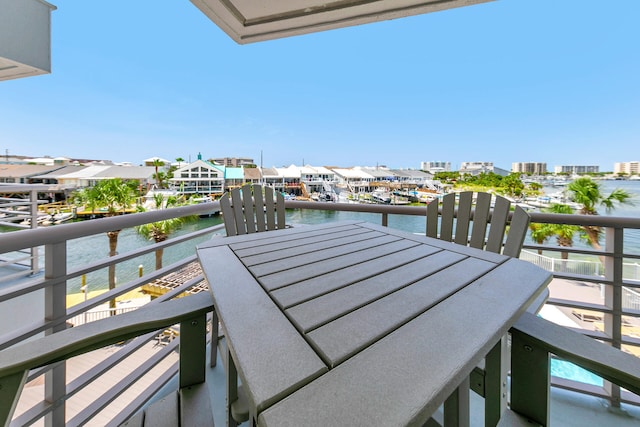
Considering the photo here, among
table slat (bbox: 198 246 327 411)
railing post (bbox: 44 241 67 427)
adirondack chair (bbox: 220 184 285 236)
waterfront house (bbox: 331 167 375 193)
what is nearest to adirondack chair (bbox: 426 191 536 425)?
table slat (bbox: 198 246 327 411)

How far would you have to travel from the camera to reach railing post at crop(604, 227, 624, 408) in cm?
144

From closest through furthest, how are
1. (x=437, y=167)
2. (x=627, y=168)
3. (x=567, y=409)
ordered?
(x=567, y=409) → (x=627, y=168) → (x=437, y=167)

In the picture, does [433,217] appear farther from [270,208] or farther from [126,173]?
[126,173]

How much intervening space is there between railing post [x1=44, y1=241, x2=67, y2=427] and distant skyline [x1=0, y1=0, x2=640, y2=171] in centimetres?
1186

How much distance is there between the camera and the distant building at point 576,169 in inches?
297

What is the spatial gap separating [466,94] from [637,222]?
23.8 meters

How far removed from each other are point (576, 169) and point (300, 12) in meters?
9.71

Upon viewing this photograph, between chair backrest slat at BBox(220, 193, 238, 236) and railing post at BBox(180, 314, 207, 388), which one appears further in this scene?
chair backrest slat at BBox(220, 193, 238, 236)

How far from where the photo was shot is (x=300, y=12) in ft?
6.31

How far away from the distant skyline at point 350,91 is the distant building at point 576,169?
4451 millimetres

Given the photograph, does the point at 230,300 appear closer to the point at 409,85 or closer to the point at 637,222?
the point at 637,222

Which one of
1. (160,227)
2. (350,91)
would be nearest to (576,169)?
(160,227)

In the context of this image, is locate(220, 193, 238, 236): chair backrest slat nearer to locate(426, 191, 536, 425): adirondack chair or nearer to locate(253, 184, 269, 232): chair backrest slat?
locate(253, 184, 269, 232): chair backrest slat

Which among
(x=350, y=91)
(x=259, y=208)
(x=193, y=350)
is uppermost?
(x=350, y=91)
